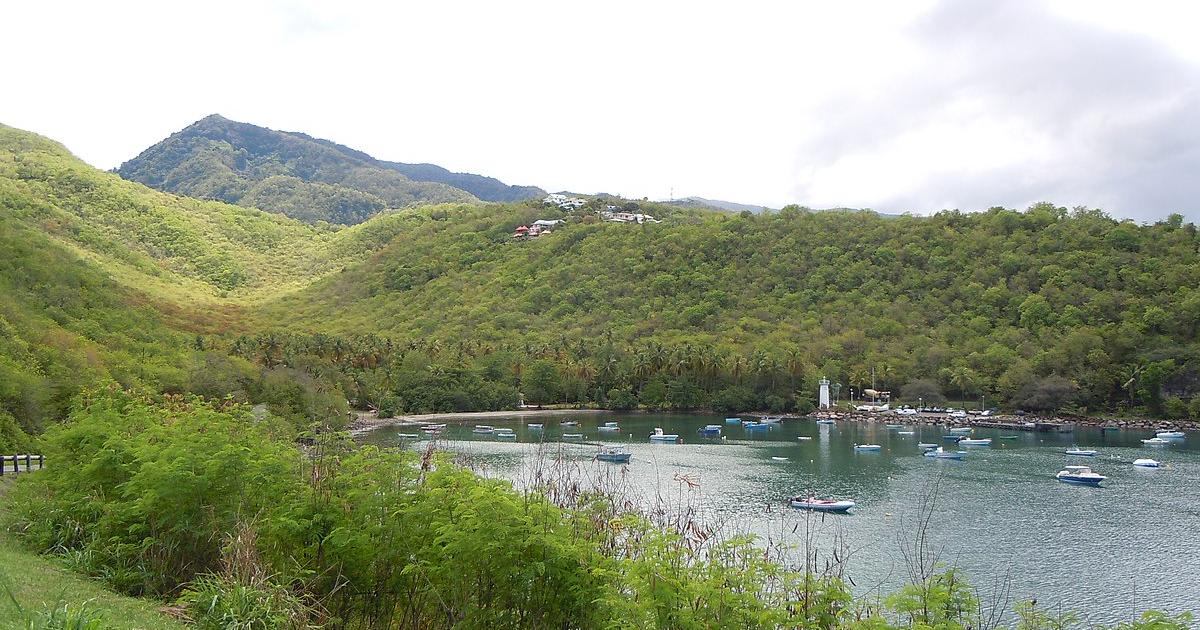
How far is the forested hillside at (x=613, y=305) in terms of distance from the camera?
2352 inches

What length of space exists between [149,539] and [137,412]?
4797 mm

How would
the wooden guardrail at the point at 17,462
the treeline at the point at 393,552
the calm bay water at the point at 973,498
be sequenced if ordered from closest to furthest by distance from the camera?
the treeline at the point at 393,552, the wooden guardrail at the point at 17,462, the calm bay water at the point at 973,498

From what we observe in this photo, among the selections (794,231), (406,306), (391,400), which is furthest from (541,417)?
(794,231)

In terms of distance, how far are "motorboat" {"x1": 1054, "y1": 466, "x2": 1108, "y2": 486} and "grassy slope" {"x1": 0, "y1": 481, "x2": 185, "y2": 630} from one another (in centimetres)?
4294

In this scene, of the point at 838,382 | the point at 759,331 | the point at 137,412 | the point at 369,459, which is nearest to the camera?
the point at 369,459

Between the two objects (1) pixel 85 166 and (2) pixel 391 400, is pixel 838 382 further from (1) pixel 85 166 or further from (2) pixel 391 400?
(1) pixel 85 166

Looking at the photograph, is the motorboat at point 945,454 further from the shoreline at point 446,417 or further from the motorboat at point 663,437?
the shoreline at point 446,417

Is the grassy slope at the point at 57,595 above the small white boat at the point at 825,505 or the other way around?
above

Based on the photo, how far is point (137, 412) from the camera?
1509 cm

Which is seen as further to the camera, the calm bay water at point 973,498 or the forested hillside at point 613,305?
the forested hillside at point 613,305

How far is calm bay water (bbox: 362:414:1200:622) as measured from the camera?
943 inches

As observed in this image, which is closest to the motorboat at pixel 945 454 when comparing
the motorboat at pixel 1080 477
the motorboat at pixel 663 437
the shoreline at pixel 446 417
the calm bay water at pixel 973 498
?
the calm bay water at pixel 973 498

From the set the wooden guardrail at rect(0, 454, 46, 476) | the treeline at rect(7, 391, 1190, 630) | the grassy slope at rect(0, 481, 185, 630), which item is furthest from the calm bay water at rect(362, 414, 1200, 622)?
the wooden guardrail at rect(0, 454, 46, 476)

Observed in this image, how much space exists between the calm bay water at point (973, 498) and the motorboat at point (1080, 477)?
627 millimetres
